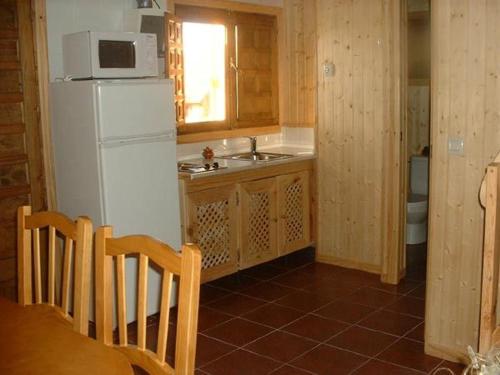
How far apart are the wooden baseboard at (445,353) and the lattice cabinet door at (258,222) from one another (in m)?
1.59

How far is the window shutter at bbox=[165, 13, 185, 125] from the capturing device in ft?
13.5

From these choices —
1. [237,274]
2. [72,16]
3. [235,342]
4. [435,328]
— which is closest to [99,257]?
[235,342]

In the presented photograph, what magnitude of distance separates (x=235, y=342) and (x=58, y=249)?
1.24 m

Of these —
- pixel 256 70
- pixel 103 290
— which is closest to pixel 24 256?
pixel 103 290

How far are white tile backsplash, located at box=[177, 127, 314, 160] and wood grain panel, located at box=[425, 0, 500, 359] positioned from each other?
6.84 ft

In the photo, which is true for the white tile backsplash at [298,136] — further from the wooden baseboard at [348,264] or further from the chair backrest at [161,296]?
the chair backrest at [161,296]

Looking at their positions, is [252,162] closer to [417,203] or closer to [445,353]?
[417,203]

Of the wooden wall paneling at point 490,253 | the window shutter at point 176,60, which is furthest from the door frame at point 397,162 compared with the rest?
the wooden wall paneling at point 490,253

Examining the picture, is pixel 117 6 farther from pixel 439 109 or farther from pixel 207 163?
pixel 439 109

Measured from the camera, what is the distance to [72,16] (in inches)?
151

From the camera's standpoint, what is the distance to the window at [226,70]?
4.71 meters

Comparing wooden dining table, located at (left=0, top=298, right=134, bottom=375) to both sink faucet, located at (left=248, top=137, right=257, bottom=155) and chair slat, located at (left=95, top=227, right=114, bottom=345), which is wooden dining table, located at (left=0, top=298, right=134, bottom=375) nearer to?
chair slat, located at (left=95, top=227, right=114, bottom=345)

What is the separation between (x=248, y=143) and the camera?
5.23 m

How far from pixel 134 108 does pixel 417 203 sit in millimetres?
2702
